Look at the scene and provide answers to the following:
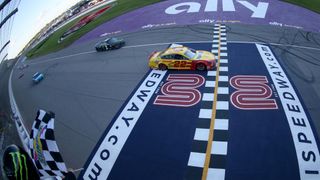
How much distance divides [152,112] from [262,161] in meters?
5.22

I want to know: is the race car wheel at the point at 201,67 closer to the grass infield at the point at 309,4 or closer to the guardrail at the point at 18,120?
the guardrail at the point at 18,120

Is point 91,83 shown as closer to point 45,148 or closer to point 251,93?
point 251,93

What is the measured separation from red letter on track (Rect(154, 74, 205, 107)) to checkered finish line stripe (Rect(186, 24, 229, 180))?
1.52ft

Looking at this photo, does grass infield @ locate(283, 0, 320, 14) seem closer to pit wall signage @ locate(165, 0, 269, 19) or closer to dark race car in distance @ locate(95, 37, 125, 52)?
pit wall signage @ locate(165, 0, 269, 19)

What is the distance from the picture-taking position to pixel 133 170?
10.4m

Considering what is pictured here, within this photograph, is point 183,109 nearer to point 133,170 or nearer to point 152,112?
point 152,112

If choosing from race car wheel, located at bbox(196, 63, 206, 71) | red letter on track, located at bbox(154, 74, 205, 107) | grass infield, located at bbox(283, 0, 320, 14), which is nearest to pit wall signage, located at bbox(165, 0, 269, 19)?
grass infield, located at bbox(283, 0, 320, 14)

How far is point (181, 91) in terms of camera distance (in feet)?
48.0

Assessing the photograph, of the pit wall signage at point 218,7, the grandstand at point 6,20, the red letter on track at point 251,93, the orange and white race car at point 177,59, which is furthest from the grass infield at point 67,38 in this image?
the red letter on track at point 251,93

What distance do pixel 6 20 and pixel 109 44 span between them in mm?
6918

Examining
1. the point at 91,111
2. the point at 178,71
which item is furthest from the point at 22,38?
the point at 178,71

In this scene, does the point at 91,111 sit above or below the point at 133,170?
above

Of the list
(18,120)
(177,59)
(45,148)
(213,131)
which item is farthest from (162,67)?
(45,148)

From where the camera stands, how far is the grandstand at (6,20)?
911cm
